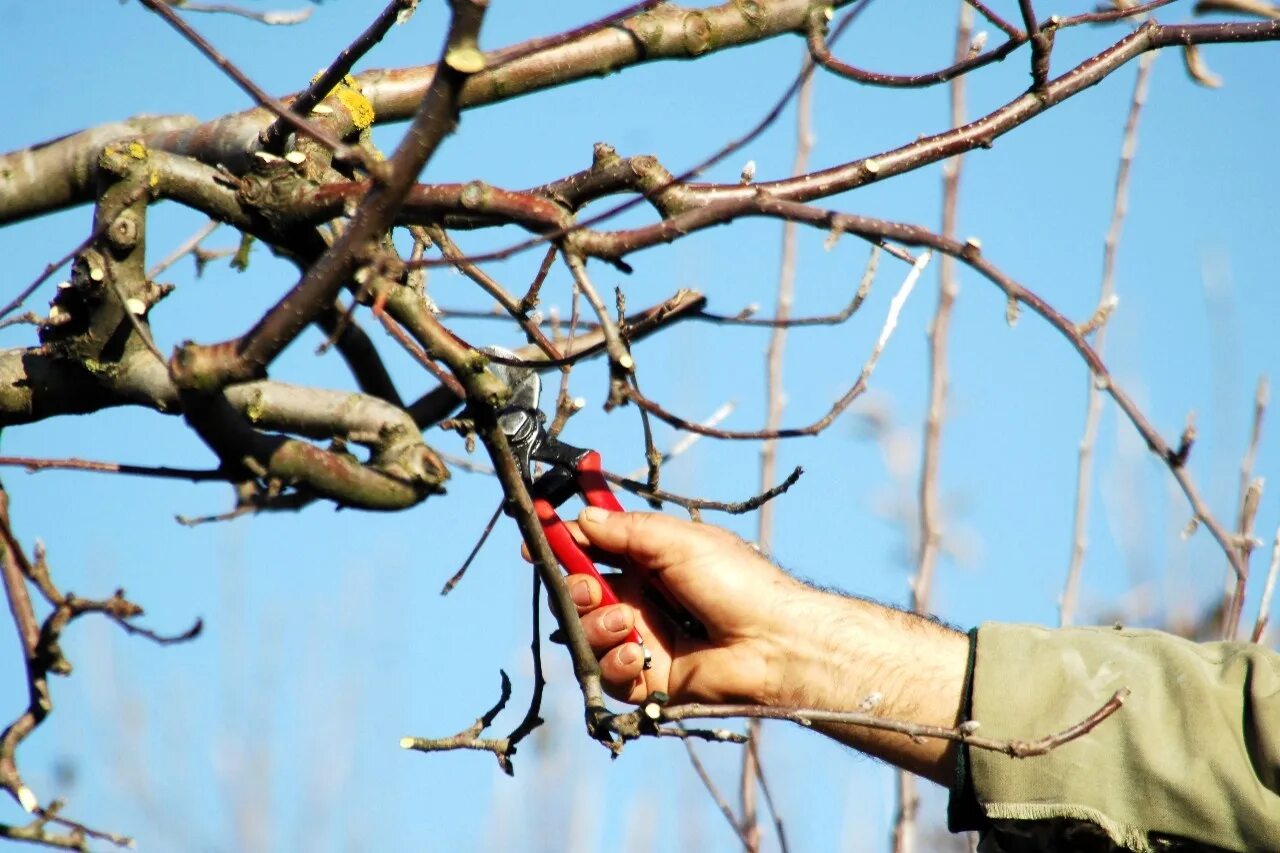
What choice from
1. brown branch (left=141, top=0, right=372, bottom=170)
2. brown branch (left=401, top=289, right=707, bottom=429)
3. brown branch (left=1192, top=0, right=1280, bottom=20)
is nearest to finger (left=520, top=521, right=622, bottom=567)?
brown branch (left=401, top=289, right=707, bottom=429)

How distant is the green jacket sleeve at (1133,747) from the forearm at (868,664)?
0.40ft

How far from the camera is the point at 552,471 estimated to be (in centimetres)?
209

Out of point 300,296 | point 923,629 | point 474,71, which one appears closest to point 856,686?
point 923,629

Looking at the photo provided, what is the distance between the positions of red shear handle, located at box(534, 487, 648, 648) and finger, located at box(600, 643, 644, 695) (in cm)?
3

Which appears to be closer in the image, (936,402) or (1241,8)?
(1241,8)

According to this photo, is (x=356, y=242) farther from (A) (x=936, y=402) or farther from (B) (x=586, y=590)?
(A) (x=936, y=402)

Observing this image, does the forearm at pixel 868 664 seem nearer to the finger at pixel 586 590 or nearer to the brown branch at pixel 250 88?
the finger at pixel 586 590

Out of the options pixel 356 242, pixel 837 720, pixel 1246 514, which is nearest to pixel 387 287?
pixel 356 242

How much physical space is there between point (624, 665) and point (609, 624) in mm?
72

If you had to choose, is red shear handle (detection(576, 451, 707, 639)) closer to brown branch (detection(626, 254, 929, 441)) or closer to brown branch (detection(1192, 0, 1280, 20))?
brown branch (detection(626, 254, 929, 441))

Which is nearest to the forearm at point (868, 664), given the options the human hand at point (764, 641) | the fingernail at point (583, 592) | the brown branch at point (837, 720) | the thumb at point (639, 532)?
the human hand at point (764, 641)

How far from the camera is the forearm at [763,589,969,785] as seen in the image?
212cm

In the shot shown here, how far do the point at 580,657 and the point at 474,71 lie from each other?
0.90 metres

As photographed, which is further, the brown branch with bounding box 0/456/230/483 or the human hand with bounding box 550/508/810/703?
the human hand with bounding box 550/508/810/703
